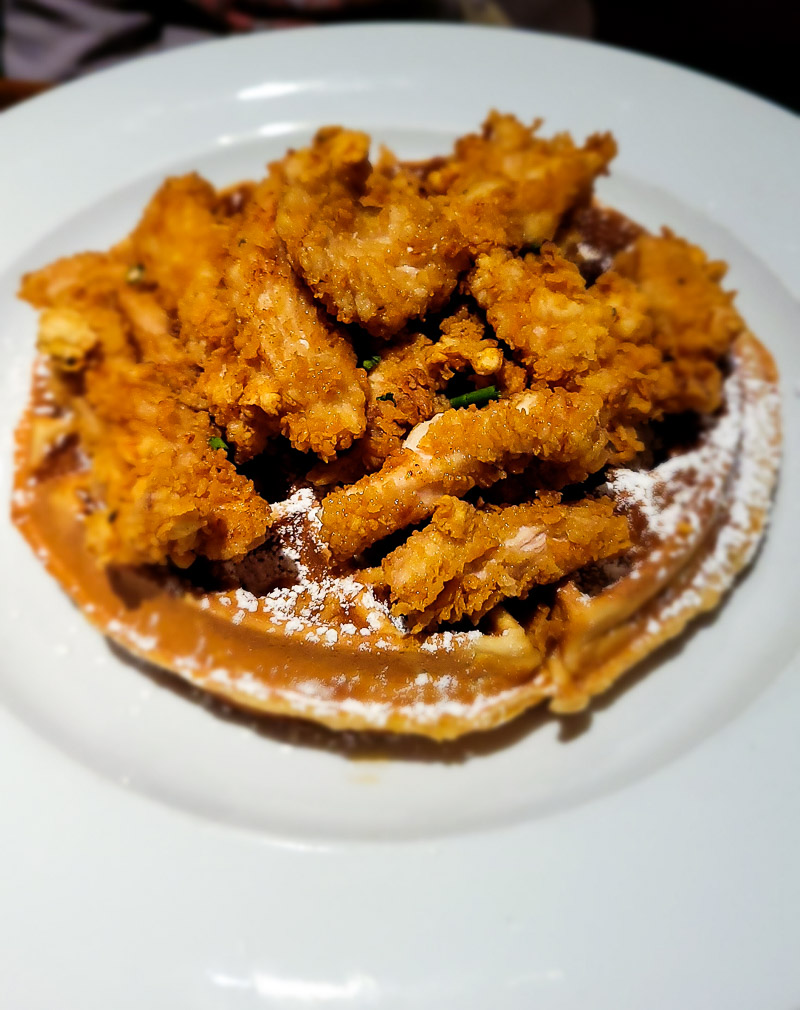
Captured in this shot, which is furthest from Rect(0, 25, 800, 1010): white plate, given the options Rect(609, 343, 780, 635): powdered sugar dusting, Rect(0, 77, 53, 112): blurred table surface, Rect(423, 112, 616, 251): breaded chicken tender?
Rect(423, 112, 616, 251): breaded chicken tender

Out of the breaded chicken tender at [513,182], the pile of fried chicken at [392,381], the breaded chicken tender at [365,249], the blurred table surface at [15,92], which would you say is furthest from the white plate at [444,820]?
the breaded chicken tender at [365,249]

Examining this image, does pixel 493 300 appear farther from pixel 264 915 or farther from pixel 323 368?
pixel 264 915

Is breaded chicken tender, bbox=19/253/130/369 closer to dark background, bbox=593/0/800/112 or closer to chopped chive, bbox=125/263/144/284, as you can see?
chopped chive, bbox=125/263/144/284

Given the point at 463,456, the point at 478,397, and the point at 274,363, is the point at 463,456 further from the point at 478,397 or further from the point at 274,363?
the point at 274,363

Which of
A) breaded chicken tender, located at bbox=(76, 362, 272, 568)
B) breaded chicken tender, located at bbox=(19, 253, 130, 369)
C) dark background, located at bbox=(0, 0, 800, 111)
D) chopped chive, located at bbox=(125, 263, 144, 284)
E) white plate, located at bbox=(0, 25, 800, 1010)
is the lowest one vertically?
white plate, located at bbox=(0, 25, 800, 1010)

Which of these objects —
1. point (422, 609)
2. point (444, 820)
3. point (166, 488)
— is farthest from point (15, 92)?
point (444, 820)

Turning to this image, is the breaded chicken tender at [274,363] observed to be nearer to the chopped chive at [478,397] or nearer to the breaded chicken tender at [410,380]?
the breaded chicken tender at [410,380]

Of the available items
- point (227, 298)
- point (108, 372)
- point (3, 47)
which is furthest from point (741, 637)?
point (3, 47)
